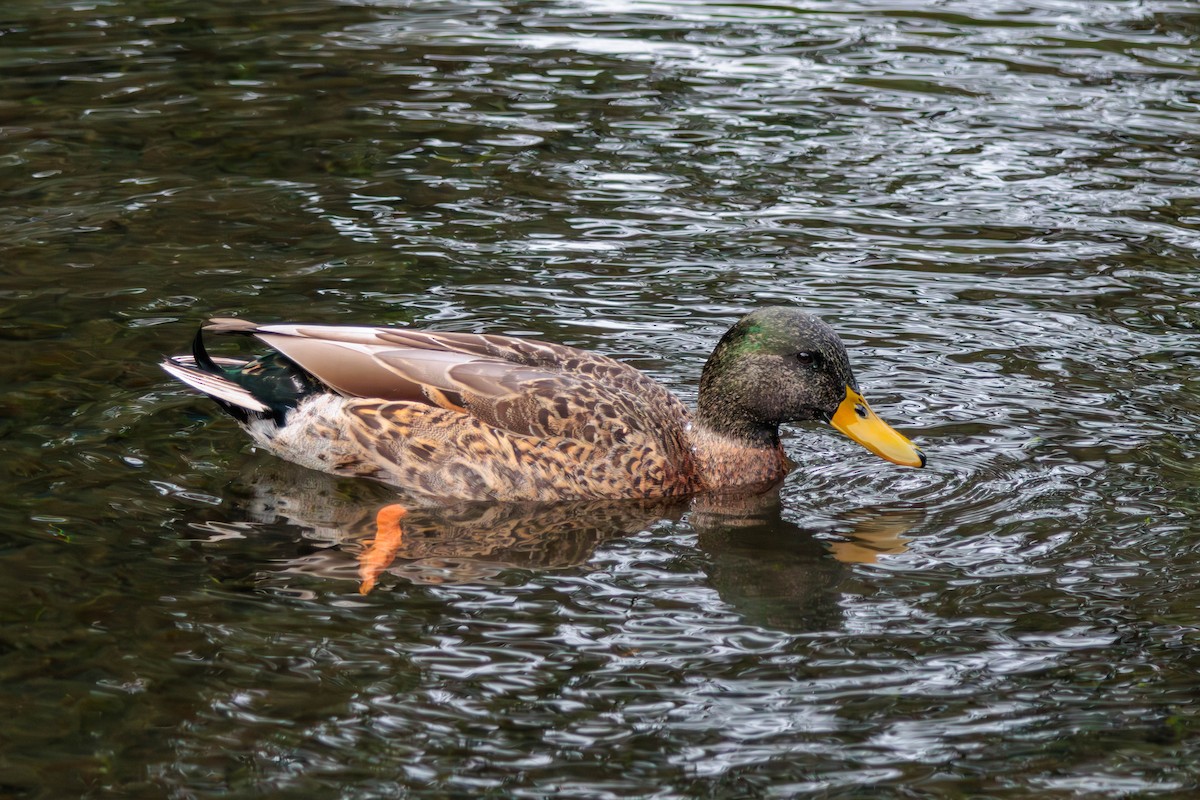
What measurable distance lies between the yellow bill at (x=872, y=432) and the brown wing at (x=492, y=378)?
0.80 m

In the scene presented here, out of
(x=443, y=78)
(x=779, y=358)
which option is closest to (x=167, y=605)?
(x=779, y=358)

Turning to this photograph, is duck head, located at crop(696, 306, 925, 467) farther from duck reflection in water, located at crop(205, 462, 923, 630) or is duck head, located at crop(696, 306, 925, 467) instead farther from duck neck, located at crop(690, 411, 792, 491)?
duck reflection in water, located at crop(205, 462, 923, 630)

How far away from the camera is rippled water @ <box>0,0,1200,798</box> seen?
17.9ft

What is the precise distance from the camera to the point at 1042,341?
29.5ft

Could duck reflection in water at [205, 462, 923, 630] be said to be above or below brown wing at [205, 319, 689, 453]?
below

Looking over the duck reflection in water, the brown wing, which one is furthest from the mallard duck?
the duck reflection in water

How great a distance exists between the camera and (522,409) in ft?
24.4

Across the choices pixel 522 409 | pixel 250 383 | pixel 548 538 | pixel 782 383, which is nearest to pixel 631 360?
pixel 782 383

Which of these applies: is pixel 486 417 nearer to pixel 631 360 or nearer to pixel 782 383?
pixel 782 383

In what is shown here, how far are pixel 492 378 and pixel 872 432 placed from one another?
5.86ft

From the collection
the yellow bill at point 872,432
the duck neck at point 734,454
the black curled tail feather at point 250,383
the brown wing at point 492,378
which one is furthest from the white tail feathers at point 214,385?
the yellow bill at point 872,432

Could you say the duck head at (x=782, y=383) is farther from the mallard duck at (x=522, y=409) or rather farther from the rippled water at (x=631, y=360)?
the rippled water at (x=631, y=360)

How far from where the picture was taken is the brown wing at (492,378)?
7.44m

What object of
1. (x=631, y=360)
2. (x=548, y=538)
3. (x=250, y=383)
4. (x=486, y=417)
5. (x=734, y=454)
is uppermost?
(x=250, y=383)
